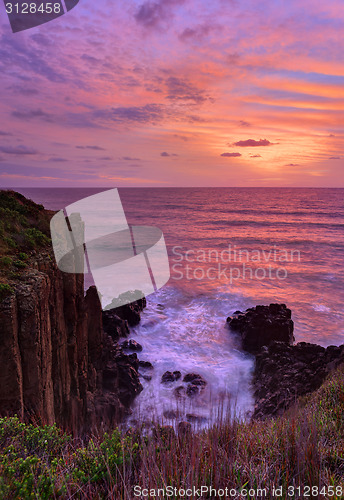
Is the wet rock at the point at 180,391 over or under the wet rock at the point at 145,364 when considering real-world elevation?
under

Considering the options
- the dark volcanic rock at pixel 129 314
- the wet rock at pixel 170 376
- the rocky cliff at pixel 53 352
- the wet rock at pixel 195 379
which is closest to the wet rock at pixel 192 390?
the wet rock at pixel 195 379

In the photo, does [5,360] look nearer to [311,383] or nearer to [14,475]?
[14,475]

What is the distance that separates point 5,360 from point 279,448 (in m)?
6.54

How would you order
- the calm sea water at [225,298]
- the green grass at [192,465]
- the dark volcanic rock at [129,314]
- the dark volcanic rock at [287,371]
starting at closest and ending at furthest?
the green grass at [192,465] → the dark volcanic rock at [287,371] → the calm sea water at [225,298] → the dark volcanic rock at [129,314]

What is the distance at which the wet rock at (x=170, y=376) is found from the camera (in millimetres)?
17125

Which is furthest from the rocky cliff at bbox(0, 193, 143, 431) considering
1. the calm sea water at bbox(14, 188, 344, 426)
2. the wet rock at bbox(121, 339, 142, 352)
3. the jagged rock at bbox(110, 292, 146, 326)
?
the jagged rock at bbox(110, 292, 146, 326)

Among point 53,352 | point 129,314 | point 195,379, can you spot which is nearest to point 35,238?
point 53,352


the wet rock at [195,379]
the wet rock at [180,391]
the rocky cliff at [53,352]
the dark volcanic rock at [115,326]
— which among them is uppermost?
the rocky cliff at [53,352]

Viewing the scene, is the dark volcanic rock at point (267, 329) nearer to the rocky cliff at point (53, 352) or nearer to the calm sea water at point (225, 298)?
the calm sea water at point (225, 298)

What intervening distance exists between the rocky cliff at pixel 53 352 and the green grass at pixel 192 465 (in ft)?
3.78

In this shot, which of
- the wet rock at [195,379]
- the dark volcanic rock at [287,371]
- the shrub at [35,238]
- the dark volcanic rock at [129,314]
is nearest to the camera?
the shrub at [35,238]

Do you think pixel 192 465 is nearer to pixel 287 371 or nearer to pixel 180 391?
pixel 180 391

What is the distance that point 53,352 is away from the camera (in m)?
10.4

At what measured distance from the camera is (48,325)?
980 centimetres
